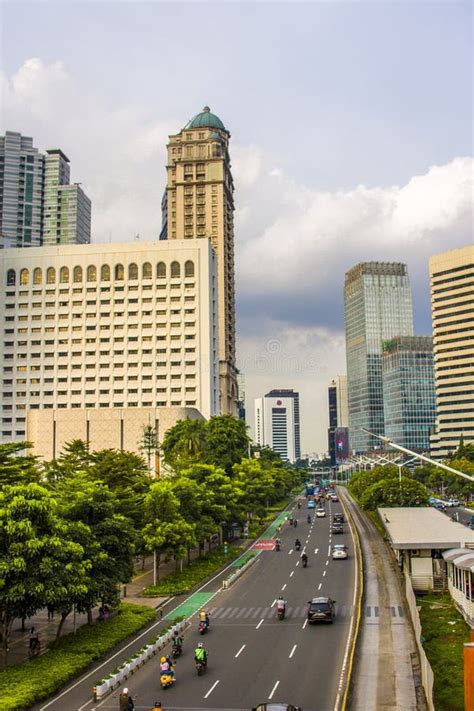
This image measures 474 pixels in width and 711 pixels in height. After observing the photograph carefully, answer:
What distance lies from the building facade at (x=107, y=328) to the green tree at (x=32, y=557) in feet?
373

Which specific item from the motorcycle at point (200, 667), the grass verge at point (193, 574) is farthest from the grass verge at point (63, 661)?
the grass verge at point (193, 574)

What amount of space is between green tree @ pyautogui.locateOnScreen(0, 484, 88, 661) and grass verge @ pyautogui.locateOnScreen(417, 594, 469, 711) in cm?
1862

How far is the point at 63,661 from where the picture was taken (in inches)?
1506

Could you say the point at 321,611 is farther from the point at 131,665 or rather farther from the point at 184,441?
the point at 184,441

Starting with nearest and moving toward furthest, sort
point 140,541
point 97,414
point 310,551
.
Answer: point 140,541
point 310,551
point 97,414

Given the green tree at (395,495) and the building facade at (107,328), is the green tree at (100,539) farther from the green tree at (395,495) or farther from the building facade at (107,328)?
the building facade at (107,328)

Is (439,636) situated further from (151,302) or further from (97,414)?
(151,302)

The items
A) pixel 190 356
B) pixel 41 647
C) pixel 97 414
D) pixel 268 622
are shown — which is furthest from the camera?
pixel 190 356

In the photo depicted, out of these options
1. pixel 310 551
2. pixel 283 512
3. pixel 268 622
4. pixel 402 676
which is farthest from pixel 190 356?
pixel 402 676

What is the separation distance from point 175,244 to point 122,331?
885 inches

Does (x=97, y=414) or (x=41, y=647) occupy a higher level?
(x=97, y=414)

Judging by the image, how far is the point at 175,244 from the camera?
158 m

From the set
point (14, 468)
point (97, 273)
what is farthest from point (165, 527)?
point (97, 273)

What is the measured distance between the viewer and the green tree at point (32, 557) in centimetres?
3616
